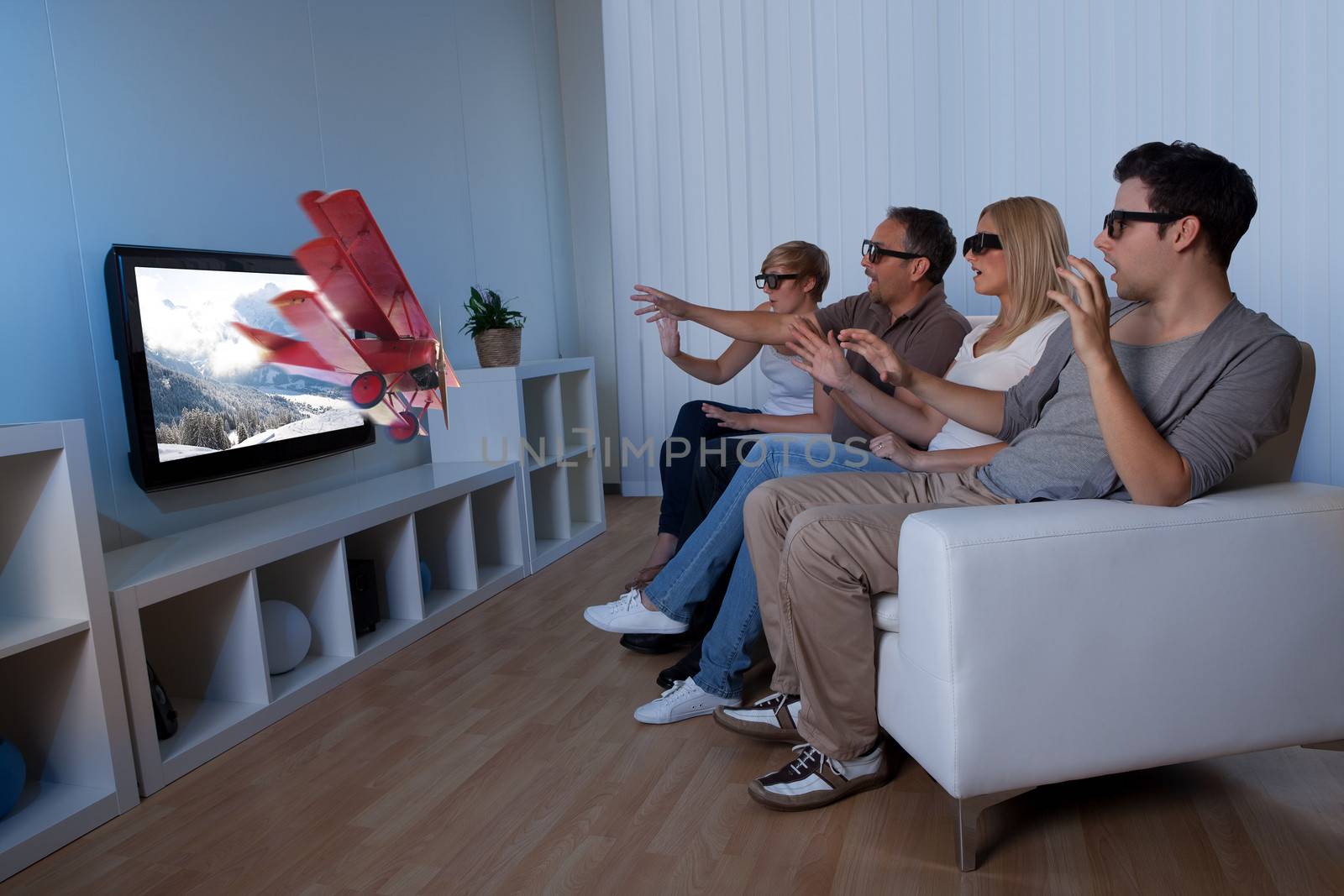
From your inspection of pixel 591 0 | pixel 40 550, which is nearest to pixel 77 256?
pixel 40 550

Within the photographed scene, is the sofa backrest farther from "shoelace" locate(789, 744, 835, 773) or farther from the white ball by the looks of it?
the white ball

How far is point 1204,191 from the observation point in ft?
4.84

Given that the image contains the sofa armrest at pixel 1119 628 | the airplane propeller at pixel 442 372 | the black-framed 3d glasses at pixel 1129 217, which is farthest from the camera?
the airplane propeller at pixel 442 372

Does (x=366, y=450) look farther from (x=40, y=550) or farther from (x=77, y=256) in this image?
(x=40, y=550)

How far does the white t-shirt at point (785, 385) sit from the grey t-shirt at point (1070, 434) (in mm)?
1079

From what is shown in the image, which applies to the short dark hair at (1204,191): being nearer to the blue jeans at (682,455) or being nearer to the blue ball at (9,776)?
the blue jeans at (682,455)

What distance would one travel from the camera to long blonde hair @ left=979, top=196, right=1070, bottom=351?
77.2 inches

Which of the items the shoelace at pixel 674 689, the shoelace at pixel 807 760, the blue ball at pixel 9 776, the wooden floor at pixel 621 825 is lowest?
the wooden floor at pixel 621 825

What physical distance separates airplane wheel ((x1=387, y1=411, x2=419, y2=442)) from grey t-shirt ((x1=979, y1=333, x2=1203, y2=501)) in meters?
2.25

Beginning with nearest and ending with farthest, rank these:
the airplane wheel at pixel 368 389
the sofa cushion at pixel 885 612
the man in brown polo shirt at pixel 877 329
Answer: the sofa cushion at pixel 885 612 → the man in brown polo shirt at pixel 877 329 → the airplane wheel at pixel 368 389

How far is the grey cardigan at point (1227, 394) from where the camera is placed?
1411 mm

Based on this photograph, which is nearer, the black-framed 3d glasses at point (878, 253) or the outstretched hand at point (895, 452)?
the outstretched hand at point (895, 452)

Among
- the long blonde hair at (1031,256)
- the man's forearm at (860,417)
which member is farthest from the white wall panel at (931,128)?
the long blonde hair at (1031,256)

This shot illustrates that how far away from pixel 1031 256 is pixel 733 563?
961 millimetres
